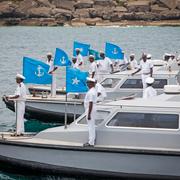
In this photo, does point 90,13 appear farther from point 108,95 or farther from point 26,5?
point 108,95

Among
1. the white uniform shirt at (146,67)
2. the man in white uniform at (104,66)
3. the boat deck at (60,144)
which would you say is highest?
the white uniform shirt at (146,67)

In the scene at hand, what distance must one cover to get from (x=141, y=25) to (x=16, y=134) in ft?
458

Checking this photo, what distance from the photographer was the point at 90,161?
18766mm

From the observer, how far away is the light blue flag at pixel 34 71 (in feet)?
77.7

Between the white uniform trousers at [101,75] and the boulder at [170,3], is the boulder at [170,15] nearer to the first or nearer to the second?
the boulder at [170,3]

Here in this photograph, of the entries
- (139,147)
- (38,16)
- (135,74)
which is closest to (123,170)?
(139,147)

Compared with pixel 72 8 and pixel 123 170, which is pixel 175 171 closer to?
pixel 123 170

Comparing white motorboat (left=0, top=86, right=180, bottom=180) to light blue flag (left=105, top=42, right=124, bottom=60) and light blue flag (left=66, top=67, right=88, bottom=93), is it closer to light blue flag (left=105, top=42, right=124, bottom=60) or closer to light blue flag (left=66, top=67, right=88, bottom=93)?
light blue flag (left=66, top=67, right=88, bottom=93)

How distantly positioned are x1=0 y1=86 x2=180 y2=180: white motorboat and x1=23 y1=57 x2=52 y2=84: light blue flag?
14.6ft

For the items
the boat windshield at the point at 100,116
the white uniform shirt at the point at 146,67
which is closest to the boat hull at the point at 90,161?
the boat windshield at the point at 100,116

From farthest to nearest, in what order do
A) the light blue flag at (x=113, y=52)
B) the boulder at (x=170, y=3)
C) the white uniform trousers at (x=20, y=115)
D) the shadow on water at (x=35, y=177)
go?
the boulder at (x=170, y=3) < the light blue flag at (x=113, y=52) < the white uniform trousers at (x=20, y=115) < the shadow on water at (x=35, y=177)

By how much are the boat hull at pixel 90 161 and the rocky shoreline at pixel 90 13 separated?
137 metres

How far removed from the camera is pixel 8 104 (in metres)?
29.2

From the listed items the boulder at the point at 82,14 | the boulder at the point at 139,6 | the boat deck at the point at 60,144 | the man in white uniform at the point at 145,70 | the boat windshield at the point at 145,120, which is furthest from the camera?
the boulder at the point at 82,14
